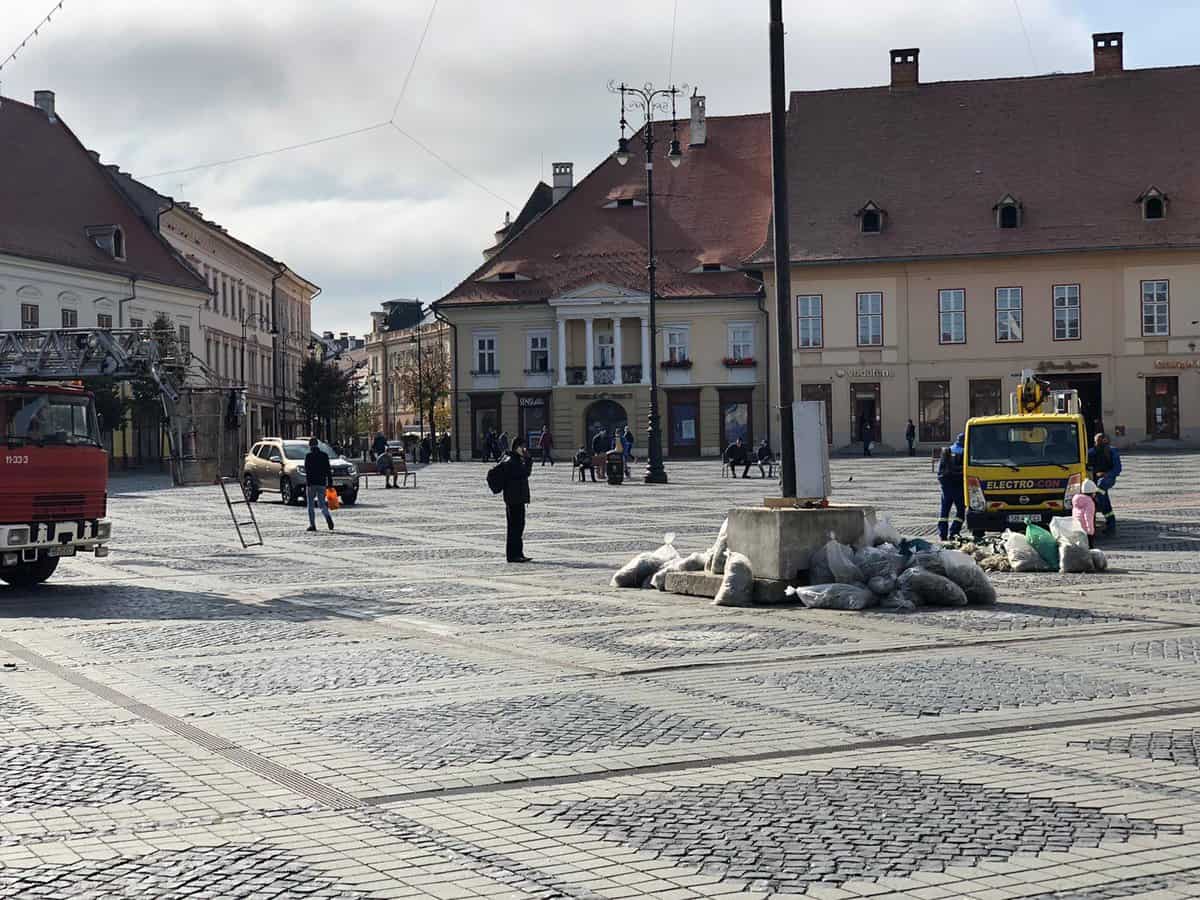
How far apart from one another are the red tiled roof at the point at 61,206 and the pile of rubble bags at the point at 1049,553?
5211 centimetres

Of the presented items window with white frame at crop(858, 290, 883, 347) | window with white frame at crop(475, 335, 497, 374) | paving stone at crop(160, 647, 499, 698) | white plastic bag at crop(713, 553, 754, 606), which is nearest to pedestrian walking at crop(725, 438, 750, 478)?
window with white frame at crop(858, 290, 883, 347)

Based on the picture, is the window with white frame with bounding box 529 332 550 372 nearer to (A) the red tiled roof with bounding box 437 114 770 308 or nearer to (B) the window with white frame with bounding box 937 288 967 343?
(A) the red tiled roof with bounding box 437 114 770 308

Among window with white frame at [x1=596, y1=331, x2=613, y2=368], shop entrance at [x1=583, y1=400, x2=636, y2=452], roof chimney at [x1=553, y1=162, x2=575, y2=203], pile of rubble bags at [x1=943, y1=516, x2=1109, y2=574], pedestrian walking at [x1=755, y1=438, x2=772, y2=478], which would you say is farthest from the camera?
roof chimney at [x1=553, y1=162, x2=575, y2=203]

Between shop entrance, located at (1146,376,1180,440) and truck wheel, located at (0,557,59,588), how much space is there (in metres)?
53.7

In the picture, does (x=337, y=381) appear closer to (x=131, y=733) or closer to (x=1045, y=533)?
(x=1045, y=533)

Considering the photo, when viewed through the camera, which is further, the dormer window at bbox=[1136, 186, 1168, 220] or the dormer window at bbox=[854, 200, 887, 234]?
the dormer window at bbox=[854, 200, 887, 234]

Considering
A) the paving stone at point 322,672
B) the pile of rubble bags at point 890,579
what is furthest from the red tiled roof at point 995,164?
the paving stone at point 322,672

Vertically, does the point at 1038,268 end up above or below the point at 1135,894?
above

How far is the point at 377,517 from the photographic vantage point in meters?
33.3

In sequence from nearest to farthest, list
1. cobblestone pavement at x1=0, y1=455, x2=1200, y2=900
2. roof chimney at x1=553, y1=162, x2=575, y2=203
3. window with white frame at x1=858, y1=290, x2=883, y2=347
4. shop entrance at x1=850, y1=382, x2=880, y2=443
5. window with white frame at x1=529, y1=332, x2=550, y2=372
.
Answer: cobblestone pavement at x1=0, y1=455, x2=1200, y2=900 → window with white frame at x1=858, y1=290, x2=883, y2=347 → shop entrance at x1=850, y1=382, x2=880, y2=443 → window with white frame at x1=529, y1=332, x2=550, y2=372 → roof chimney at x1=553, y1=162, x2=575, y2=203

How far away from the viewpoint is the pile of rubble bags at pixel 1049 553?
63.0ft

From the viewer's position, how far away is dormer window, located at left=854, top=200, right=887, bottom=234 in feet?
222

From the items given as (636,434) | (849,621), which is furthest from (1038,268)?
(849,621)

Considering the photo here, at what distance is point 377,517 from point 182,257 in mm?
49745
